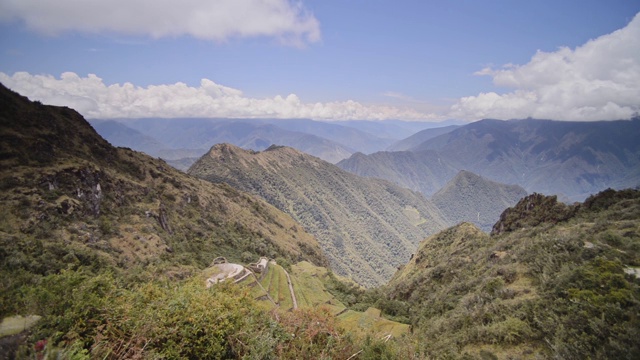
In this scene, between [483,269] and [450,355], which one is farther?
[483,269]

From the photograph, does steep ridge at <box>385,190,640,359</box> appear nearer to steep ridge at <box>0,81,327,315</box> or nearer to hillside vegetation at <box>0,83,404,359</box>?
hillside vegetation at <box>0,83,404,359</box>

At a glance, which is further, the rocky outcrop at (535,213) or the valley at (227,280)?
the rocky outcrop at (535,213)

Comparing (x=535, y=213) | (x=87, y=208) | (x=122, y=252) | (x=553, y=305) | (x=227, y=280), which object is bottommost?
(x=122, y=252)

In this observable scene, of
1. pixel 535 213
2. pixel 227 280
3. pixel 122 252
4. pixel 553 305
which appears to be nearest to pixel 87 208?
pixel 122 252

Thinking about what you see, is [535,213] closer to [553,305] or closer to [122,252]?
[553,305]

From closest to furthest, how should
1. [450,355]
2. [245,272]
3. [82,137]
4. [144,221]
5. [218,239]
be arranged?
1. [450,355]
2. [245,272]
3. [144,221]
4. [82,137]
5. [218,239]

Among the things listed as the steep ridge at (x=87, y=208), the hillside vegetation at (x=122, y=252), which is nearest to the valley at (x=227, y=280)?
the hillside vegetation at (x=122, y=252)

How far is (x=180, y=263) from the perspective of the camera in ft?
226

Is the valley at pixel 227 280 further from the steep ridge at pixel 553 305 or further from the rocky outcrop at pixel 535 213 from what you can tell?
the rocky outcrop at pixel 535 213

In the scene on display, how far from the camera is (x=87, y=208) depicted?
215ft

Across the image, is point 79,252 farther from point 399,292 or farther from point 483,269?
point 483,269

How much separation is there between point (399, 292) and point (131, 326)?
6822cm

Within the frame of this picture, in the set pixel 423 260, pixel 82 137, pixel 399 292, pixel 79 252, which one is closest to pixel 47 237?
pixel 79 252

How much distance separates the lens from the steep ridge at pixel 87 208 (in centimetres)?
5078
